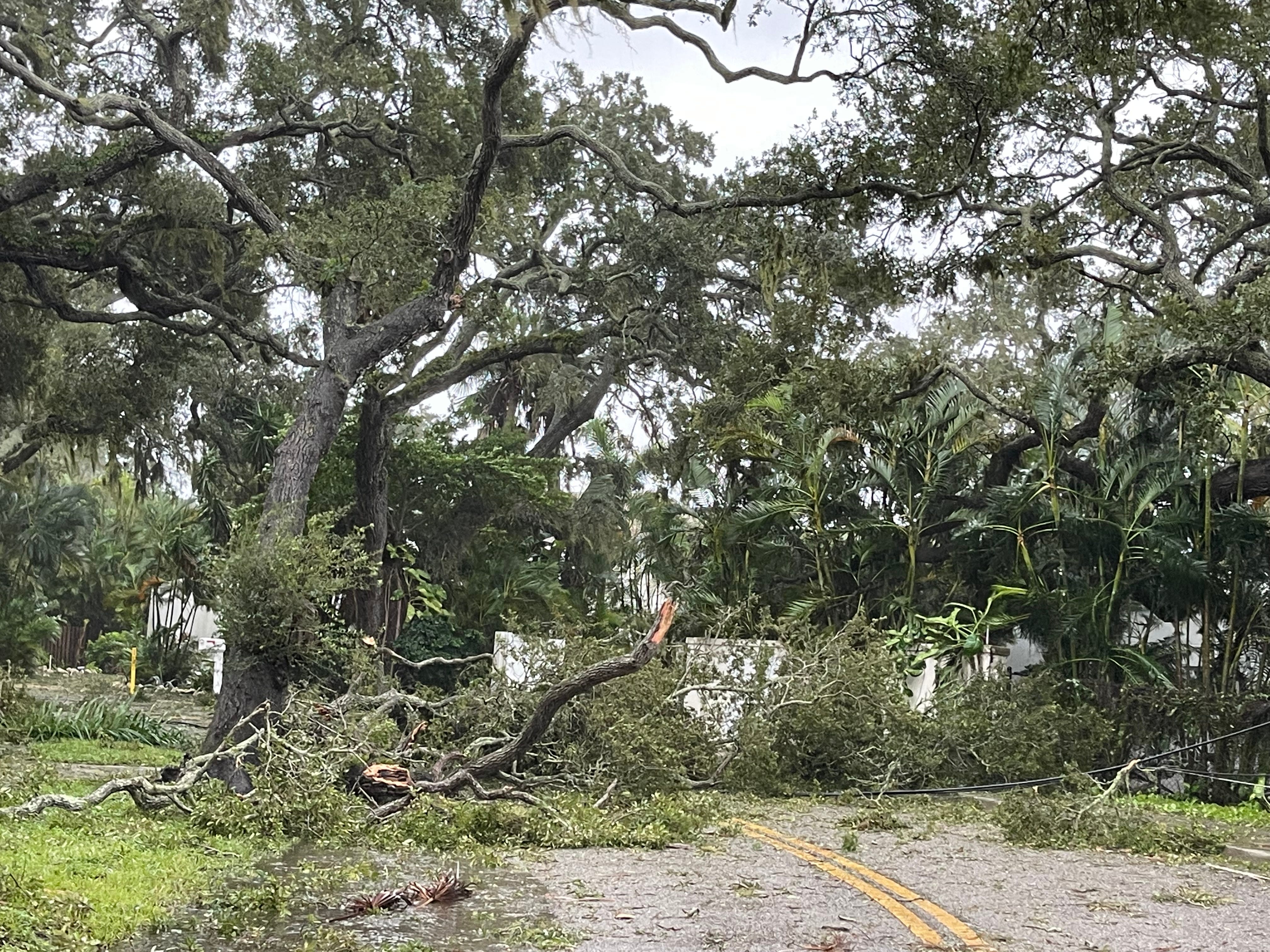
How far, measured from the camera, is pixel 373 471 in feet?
74.7

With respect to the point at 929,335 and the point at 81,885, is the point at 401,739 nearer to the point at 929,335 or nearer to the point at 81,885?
the point at 81,885

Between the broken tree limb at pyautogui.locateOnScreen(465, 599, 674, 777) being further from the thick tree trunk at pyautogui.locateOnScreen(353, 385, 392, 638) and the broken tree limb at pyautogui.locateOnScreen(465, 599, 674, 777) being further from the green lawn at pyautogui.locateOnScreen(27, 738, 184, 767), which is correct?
the thick tree trunk at pyautogui.locateOnScreen(353, 385, 392, 638)

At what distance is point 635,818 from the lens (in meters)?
10.8

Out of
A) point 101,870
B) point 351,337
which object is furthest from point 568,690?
point 351,337

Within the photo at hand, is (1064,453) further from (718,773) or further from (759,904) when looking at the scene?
(759,904)

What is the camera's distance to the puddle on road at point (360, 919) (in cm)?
592

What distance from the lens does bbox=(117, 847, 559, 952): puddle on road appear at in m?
5.92

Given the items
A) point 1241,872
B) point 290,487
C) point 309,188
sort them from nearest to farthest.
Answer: point 1241,872, point 290,487, point 309,188

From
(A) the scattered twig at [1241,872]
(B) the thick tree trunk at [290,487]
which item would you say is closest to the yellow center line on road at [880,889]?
(A) the scattered twig at [1241,872]

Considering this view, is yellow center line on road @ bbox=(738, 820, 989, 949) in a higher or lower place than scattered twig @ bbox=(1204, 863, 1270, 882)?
lower

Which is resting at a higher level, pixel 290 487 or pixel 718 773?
pixel 290 487

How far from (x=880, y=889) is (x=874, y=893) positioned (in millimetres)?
195

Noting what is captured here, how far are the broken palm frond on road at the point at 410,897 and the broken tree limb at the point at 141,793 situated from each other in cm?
301

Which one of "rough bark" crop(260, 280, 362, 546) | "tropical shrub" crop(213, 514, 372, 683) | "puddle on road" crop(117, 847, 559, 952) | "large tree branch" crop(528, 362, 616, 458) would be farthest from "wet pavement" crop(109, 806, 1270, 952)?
"large tree branch" crop(528, 362, 616, 458)
